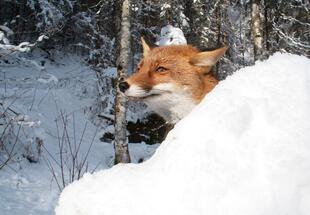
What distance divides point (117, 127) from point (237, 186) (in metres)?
9.03

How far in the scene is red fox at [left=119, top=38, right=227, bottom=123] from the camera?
5.00 metres

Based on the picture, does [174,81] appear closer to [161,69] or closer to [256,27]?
[161,69]

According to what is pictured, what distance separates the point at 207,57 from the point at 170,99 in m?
0.63

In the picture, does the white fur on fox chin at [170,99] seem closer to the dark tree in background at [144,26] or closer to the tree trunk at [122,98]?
the tree trunk at [122,98]

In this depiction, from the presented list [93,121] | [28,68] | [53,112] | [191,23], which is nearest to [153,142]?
[93,121]

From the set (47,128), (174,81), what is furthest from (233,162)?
(47,128)

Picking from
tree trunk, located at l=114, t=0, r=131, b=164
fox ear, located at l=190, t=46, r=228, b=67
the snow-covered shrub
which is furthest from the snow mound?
tree trunk, located at l=114, t=0, r=131, b=164

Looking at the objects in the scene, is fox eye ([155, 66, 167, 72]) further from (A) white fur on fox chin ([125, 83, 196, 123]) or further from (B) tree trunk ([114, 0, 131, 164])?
(B) tree trunk ([114, 0, 131, 164])

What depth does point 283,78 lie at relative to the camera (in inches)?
63.1

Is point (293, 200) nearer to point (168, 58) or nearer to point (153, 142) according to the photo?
point (168, 58)

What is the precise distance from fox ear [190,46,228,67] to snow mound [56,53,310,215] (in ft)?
11.2

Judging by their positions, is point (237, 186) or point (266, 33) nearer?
point (237, 186)

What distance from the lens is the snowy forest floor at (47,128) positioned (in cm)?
736

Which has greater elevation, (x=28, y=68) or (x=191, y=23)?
(x=191, y=23)
